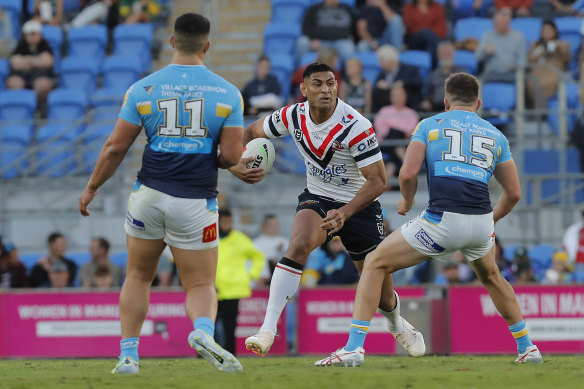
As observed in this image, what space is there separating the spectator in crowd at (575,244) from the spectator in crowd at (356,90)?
3.93m

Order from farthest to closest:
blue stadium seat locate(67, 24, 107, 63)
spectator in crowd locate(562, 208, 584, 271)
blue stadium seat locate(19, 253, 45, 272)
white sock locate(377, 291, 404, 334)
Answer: blue stadium seat locate(67, 24, 107, 63) → blue stadium seat locate(19, 253, 45, 272) → spectator in crowd locate(562, 208, 584, 271) → white sock locate(377, 291, 404, 334)

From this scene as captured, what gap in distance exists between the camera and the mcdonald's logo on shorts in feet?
24.9

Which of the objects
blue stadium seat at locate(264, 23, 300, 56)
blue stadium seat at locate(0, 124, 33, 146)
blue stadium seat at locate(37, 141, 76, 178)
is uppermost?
blue stadium seat at locate(264, 23, 300, 56)

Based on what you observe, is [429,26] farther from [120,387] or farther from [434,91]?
[120,387]

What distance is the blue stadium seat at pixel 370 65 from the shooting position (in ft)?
62.2

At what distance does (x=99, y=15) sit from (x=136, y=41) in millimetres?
1437

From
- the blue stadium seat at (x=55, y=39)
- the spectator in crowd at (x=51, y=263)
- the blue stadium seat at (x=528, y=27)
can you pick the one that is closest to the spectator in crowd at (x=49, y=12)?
the blue stadium seat at (x=55, y=39)

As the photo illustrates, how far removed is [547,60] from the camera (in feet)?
60.2

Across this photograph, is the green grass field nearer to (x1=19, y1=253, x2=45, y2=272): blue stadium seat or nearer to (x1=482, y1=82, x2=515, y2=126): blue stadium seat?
(x1=19, y1=253, x2=45, y2=272): blue stadium seat

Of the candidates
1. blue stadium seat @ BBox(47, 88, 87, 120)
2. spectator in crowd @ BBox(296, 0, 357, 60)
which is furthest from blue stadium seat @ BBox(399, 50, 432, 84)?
blue stadium seat @ BBox(47, 88, 87, 120)

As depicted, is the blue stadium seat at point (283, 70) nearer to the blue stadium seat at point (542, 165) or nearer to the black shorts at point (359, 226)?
the blue stadium seat at point (542, 165)

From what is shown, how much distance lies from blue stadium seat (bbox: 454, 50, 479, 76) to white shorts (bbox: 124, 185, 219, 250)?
38.0 ft

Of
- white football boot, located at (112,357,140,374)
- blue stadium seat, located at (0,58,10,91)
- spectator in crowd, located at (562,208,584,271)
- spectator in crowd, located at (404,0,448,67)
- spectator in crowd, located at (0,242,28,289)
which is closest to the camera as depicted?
white football boot, located at (112,357,140,374)

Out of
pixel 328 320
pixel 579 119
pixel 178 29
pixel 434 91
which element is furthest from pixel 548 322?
pixel 178 29
